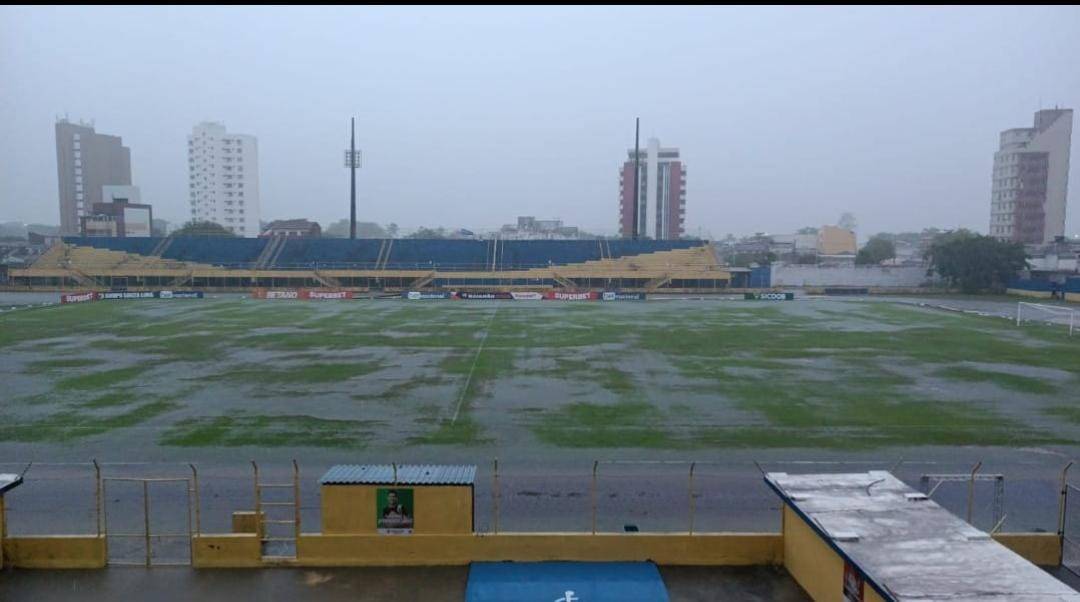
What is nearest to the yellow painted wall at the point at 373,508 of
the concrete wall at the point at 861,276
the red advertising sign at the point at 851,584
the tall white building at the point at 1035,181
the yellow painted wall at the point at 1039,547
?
the red advertising sign at the point at 851,584

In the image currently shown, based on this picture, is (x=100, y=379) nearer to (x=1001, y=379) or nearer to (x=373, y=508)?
(x=373, y=508)

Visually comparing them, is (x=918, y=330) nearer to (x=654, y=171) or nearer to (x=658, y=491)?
(x=658, y=491)

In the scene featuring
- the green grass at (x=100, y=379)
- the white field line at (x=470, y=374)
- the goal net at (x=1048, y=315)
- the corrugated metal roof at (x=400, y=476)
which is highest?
the corrugated metal roof at (x=400, y=476)

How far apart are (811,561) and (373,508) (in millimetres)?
6492

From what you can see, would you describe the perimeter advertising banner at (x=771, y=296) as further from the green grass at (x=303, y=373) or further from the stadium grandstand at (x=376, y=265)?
the green grass at (x=303, y=373)

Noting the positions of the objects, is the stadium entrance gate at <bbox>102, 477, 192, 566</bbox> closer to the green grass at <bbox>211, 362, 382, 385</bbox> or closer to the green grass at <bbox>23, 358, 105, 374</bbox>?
the green grass at <bbox>211, 362, 382, 385</bbox>

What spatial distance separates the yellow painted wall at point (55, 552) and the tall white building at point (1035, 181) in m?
143

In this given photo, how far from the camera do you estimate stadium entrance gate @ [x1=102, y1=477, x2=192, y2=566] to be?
11.8 meters

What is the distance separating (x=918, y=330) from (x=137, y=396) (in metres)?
44.9

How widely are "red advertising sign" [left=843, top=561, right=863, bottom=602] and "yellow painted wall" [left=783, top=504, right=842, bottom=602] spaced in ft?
0.62

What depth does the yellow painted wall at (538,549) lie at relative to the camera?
1133cm

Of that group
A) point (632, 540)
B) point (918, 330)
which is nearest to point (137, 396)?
point (632, 540)

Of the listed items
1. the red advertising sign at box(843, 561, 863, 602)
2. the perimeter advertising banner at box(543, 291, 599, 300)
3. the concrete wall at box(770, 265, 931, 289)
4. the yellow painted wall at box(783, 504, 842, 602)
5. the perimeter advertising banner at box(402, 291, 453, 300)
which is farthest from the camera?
the concrete wall at box(770, 265, 931, 289)

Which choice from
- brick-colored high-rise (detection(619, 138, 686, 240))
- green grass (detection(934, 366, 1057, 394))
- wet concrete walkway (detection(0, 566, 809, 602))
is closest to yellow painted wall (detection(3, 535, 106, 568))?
wet concrete walkway (detection(0, 566, 809, 602))
